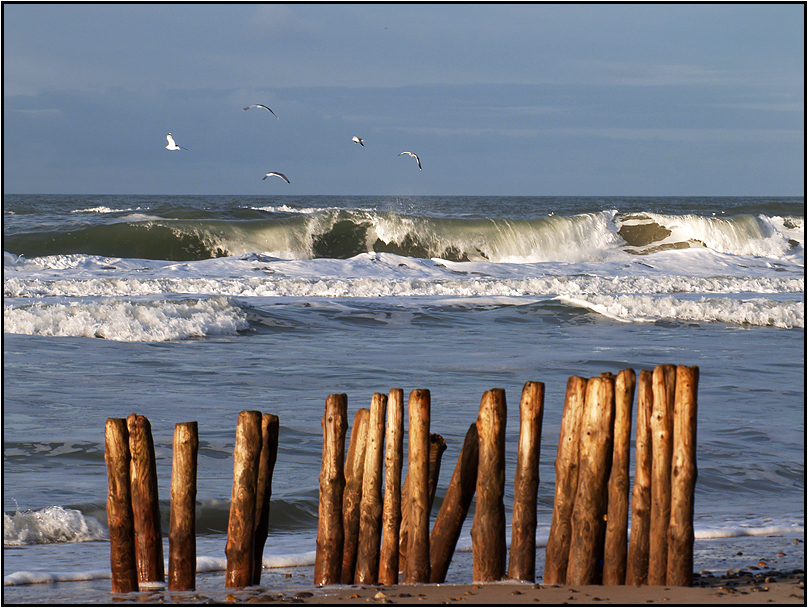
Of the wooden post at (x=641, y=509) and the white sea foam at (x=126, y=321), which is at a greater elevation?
the white sea foam at (x=126, y=321)

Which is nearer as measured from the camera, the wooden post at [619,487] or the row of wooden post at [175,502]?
the wooden post at [619,487]

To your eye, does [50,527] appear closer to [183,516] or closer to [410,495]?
[183,516]

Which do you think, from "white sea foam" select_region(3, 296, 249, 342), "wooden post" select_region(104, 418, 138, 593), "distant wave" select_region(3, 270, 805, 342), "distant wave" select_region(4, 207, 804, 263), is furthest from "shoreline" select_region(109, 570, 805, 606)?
"distant wave" select_region(4, 207, 804, 263)

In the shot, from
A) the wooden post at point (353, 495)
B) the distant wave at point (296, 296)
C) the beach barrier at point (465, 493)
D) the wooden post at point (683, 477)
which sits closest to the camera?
the wooden post at point (683, 477)

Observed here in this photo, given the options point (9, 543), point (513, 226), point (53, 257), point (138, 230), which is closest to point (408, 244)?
point (513, 226)

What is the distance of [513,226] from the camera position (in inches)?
1430

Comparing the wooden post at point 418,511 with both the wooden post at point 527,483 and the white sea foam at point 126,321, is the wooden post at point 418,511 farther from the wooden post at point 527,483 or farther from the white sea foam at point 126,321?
the white sea foam at point 126,321

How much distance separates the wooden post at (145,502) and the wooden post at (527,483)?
172 cm

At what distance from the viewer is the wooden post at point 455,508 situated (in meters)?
4.13

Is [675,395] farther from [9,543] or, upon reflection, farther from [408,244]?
[408,244]

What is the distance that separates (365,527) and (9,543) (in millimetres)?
2431

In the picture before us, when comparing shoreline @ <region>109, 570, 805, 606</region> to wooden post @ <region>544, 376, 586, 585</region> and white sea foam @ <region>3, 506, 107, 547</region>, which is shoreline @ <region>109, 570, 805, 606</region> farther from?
white sea foam @ <region>3, 506, 107, 547</region>

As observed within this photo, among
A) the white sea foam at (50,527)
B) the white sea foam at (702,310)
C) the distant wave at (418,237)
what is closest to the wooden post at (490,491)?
the white sea foam at (50,527)

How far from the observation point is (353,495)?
4113mm
